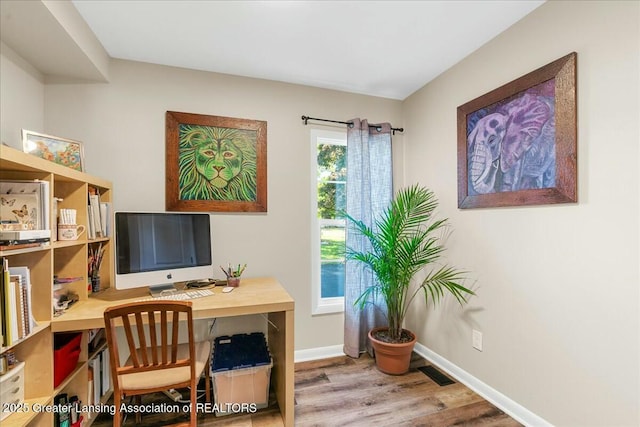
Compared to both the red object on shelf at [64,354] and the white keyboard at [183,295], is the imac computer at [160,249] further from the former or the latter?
the red object on shelf at [64,354]

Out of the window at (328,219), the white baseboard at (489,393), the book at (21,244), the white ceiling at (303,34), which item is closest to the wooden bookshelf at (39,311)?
the book at (21,244)

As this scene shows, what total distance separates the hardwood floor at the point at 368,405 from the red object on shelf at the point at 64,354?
0.46 m

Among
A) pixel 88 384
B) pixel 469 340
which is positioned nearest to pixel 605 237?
pixel 469 340

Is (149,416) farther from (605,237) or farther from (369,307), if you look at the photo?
(605,237)

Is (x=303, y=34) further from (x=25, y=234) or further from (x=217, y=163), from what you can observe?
(x=25, y=234)

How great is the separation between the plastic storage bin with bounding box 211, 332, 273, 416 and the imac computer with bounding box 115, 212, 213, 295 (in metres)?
0.58

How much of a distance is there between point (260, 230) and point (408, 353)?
152 cm

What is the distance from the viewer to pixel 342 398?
2.08 metres

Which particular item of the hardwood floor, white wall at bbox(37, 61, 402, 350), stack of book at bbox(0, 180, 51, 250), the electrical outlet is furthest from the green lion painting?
the electrical outlet

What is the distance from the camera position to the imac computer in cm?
180

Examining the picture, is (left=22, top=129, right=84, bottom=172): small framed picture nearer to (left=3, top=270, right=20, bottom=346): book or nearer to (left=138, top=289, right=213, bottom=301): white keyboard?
(left=3, top=270, right=20, bottom=346): book

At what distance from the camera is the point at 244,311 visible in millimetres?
1731

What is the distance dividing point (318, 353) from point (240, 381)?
0.93 meters

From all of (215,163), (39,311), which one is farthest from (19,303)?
(215,163)
